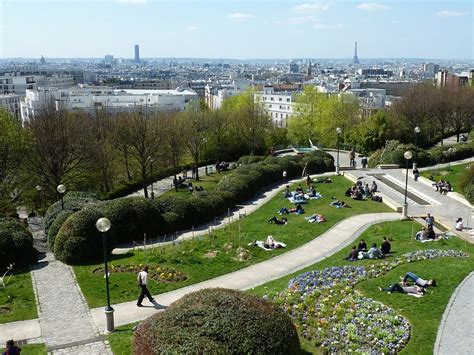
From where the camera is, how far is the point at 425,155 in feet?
147

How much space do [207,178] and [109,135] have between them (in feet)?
38.4

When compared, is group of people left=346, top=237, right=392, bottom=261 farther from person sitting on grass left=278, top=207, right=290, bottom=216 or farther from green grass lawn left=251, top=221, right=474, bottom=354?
person sitting on grass left=278, top=207, right=290, bottom=216

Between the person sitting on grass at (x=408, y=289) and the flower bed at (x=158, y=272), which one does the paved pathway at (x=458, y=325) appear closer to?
the person sitting on grass at (x=408, y=289)

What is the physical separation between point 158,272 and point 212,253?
3.35 meters

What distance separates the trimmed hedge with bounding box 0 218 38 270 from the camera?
74.1ft

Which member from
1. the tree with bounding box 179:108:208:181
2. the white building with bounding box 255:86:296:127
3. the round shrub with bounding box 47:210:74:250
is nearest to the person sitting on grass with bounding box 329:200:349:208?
the round shrub with bounding box 47:210:74:250

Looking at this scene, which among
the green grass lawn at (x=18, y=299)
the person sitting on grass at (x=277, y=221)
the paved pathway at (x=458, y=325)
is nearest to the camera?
the paved pathway at (x=458, y=325)

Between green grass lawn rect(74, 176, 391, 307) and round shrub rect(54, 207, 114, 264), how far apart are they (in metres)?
0.63

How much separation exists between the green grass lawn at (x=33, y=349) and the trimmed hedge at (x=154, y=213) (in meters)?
7.73

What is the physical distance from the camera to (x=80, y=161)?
39.1m

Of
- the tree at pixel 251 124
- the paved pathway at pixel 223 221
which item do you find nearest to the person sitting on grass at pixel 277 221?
the paved pathway at pixel 223 221

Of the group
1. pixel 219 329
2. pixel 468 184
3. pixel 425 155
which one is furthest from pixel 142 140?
pixel 219 329

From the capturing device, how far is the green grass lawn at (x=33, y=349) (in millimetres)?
14797

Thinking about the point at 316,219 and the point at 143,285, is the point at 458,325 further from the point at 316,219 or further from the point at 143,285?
the point at 316,219
